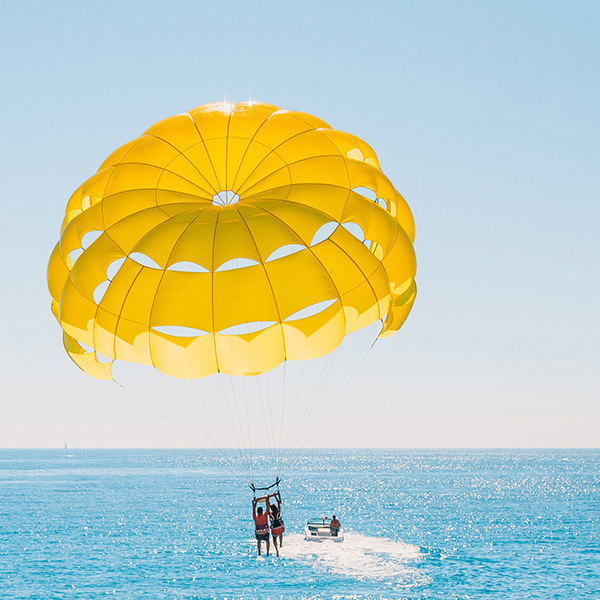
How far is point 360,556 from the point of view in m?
35.7

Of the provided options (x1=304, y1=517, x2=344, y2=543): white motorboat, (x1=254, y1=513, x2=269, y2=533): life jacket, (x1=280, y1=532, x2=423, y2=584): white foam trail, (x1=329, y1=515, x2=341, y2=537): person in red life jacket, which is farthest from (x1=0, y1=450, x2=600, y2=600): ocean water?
(x1=254, y1=513, x2=269, y2=533): life jacket

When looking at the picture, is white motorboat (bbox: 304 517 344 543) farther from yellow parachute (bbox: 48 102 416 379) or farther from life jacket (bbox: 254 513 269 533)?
yellow parachute (bbox: 48 102 416 379)

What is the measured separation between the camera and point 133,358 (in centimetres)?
1434

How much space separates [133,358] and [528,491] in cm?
8547

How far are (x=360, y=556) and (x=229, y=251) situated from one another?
84.8 feet

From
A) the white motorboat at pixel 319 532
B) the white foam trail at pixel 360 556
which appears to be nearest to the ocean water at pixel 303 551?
the white foam trail at pixel 360 556

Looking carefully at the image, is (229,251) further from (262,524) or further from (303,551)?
(303,551)

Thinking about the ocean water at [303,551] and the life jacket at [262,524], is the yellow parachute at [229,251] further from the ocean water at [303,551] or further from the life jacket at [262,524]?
the ocean water at [303,551]

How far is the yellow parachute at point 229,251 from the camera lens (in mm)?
13891

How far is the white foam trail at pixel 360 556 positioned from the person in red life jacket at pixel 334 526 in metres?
0.81

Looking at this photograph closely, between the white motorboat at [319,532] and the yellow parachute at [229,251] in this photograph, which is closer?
the yellow parachute at [229,251]

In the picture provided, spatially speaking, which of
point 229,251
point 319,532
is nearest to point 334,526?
point 319,532

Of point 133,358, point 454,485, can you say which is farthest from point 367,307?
point 454,485

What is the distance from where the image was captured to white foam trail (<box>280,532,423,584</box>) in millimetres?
31781
